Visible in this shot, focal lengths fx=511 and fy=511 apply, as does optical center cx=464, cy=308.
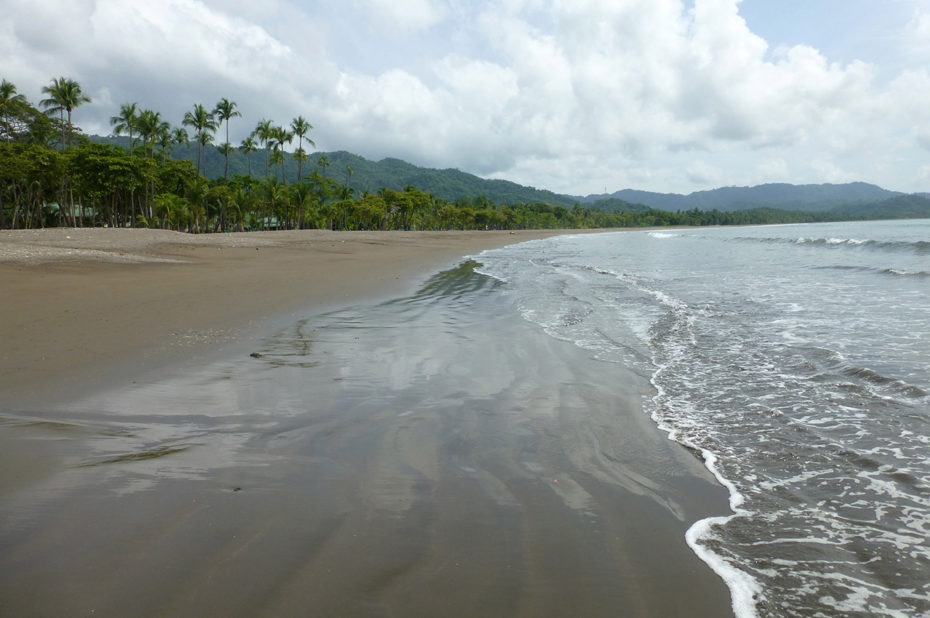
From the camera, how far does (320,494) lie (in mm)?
3203

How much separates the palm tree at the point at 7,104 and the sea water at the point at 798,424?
58.6 metres

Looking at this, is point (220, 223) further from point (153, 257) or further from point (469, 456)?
point (469, 456)

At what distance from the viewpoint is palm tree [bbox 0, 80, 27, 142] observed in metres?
47.1

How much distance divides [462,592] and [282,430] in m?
2.50

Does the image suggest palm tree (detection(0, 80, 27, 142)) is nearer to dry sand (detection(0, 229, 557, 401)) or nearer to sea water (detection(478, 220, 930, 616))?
dry sand (detection(0, 229, 557, 401))

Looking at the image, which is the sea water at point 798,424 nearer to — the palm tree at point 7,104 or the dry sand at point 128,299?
the dry sand at point 128,299

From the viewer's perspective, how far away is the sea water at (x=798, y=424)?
264 cm

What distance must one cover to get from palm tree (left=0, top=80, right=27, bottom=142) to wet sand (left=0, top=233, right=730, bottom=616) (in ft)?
186

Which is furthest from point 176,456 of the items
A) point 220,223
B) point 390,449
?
point 220,223

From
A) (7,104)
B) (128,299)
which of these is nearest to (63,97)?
(7,104)

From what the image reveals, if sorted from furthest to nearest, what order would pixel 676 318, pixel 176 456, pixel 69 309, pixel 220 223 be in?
pixel 220 223, pixel 676 318, pixel 69 309, pixel 176 456

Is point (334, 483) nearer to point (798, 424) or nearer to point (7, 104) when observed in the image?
point (798, 424)

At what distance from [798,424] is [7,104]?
6491 cm

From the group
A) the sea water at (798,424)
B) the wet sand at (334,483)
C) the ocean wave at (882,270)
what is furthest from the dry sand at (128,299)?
the ocean wave at (882,270)
